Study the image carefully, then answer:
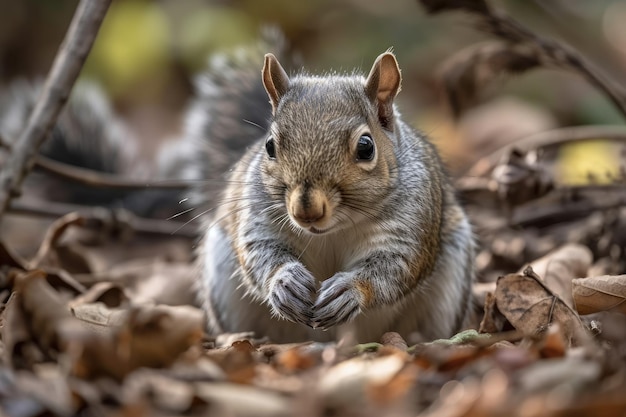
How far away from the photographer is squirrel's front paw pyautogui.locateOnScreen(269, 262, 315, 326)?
2.90 metres

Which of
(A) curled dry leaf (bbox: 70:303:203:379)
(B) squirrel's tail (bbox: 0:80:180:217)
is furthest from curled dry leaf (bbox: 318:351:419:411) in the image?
(B) squirrel's tail (bbox: 0:80:180:217)

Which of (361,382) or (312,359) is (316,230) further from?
(361,382)

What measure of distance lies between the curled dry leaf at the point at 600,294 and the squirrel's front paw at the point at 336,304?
69cm

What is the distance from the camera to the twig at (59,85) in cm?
345

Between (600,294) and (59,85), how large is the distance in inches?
82.2

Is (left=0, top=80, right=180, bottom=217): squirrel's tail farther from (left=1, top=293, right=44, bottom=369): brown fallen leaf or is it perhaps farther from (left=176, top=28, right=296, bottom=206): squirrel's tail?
(left=1, top=293, right=44, bottom=369): brown fallen leaf

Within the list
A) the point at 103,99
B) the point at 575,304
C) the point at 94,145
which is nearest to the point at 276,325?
the point at 575,304

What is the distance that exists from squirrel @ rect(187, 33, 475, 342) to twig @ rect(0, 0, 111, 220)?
736 mm

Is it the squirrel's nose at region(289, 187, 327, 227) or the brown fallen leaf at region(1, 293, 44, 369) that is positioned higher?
the squirrel's nose at region(289, 187, 327, 227)

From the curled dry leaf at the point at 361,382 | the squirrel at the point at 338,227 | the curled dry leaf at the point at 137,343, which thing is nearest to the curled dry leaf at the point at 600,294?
the squirrel at the point at 338,227

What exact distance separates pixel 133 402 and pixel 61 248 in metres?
2.49

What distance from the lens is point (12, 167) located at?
3.43 m

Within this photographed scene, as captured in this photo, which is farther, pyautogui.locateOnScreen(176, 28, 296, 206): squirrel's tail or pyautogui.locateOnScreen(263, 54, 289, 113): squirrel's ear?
pyautogui.locateOnScreen(176, 28, 296, 206): squirrel's tail

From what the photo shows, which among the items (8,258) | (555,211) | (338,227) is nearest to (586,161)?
(555,211)
